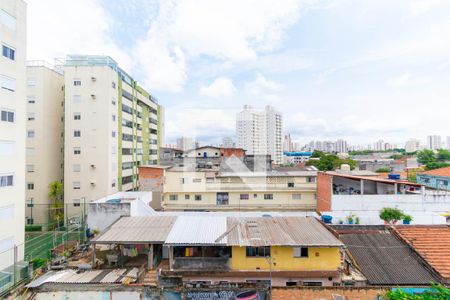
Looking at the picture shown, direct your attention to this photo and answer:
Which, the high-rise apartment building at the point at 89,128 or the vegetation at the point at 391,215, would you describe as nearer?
the vegetation at the point at 391,215

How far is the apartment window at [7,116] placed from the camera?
12.4 meters

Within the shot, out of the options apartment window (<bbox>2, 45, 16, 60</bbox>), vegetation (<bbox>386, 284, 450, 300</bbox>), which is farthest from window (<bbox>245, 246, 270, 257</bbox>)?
apartment window (<bbox>2, 45, 16, 60</bbox>)

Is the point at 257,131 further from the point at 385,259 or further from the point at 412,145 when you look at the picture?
the point at 412,145

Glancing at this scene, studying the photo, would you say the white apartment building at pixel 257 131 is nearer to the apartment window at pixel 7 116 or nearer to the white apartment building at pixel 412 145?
the apartment window at pixel 7 116

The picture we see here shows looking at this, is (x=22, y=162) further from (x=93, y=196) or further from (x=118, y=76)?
(x=118, y=76)

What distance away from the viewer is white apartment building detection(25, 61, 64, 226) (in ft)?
75.4

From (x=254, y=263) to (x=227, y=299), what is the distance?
→ 1.50m

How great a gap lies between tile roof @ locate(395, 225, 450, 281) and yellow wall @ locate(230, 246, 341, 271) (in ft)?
11.0

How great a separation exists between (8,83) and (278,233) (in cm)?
1561

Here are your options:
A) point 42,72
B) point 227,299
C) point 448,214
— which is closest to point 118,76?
point 42,72

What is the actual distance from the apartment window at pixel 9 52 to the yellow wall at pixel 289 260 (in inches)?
603

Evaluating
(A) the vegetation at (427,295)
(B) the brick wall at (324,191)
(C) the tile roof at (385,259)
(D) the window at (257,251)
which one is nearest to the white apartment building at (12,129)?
(D) the window at (257,251)

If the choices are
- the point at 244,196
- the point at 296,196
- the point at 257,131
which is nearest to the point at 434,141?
the point at 257,131

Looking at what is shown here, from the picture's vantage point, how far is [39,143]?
23.3 m
